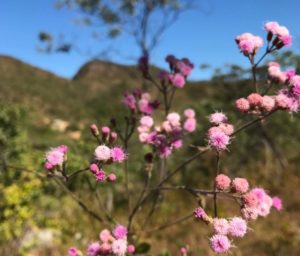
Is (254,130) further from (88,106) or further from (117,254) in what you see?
(88,106)

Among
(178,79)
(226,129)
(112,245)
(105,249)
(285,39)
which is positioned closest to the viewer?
(226,129)

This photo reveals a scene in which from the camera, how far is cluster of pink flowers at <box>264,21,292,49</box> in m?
3.20

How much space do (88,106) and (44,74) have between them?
1924 cm

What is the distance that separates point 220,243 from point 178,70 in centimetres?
192

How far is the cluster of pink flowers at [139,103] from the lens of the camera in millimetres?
3932

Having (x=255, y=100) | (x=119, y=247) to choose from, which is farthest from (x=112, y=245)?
(x=255, y=100)

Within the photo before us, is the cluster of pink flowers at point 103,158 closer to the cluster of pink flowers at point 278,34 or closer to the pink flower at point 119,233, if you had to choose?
the pink flower at point 119,233

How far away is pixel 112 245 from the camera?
293 cm

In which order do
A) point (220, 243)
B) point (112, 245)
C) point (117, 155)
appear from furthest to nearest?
point (112, 245)
point (117, 155)
point (220, 243)

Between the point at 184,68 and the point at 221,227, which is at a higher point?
the point at 184,68

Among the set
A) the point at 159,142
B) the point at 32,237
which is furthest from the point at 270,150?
the point at 159,142

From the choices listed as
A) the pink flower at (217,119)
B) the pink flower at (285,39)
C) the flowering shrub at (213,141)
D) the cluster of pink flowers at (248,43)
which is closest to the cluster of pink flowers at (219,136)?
the flowering shrub at (213,141)

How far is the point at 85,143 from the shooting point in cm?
546

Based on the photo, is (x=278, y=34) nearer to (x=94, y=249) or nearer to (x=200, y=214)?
(x=200, y=214)
